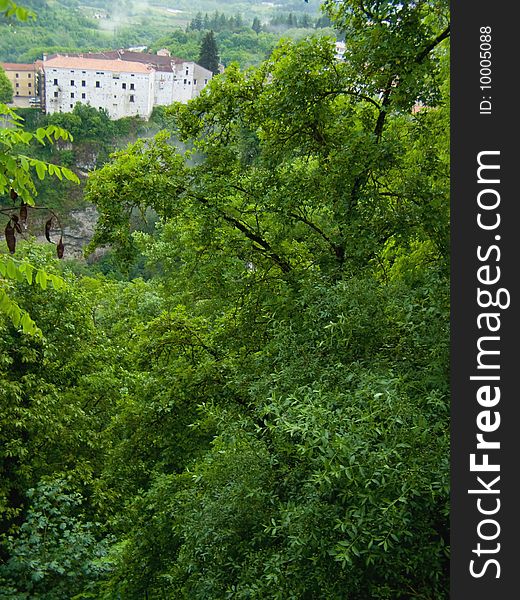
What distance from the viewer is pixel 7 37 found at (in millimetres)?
153125

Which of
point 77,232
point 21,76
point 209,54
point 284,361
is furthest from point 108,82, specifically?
point 284,361

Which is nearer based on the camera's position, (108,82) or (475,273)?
(475,273)

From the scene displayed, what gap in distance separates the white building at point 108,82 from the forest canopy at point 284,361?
98998 millimetres

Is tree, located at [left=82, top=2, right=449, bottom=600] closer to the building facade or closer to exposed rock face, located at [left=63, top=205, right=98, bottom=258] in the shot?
exposed rock face, located at [left=63, top=205, right=98, bottom=258]

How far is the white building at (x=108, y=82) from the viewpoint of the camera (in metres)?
104

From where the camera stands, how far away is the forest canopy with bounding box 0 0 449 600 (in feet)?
14.4

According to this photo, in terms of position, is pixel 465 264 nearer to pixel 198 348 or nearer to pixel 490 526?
pixel 490 526

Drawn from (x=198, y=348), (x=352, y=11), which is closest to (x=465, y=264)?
(x=352, y=11)

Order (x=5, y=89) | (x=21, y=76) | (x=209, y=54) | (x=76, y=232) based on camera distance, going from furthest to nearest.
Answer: (x=21, y=76) → (x=209, y=54) → (x=5, y=89) → (x=76, y=232)


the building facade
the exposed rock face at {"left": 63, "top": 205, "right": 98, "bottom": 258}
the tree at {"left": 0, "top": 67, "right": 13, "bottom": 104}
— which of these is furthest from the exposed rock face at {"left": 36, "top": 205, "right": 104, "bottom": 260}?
the building facade

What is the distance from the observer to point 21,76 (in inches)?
4414

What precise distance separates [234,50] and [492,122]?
480ft

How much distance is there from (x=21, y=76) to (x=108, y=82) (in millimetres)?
16972

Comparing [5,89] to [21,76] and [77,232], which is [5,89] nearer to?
[21,76]
